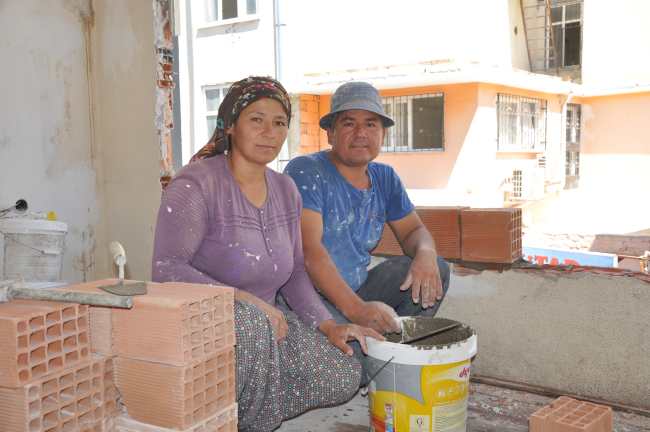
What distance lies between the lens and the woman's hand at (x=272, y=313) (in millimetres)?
2148

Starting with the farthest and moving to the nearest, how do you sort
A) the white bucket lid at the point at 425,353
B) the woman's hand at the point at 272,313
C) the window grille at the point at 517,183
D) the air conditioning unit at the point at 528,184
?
the window grille at the point at 517,183 → the air conditioning unit at the point at 528,184 → the woman's hand at the point at 272,313 → the white bucket lid at the point at 425,353

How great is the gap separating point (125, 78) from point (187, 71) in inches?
291

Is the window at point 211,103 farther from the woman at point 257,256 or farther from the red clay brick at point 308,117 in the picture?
the woman at point 257,256

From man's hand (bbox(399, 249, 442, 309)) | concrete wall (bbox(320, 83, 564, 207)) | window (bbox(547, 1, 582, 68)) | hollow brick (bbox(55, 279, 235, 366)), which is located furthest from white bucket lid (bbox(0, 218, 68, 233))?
window (bbox(547, 1, 582, 68))

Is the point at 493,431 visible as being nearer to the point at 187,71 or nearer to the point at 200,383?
the point at 200,383

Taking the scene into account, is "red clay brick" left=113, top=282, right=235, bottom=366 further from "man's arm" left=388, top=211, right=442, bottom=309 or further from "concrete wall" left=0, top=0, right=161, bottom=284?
"concrete wall" left=0, top=0, right=161, bottom=284

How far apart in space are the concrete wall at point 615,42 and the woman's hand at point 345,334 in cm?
1187

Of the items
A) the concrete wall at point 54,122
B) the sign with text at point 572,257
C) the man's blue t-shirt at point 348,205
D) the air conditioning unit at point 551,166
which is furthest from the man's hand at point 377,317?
the air conditioning unit at point 551,166

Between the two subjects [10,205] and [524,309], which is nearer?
[524,309]

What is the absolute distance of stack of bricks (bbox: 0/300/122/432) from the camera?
1441mm

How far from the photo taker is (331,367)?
2.28 metres

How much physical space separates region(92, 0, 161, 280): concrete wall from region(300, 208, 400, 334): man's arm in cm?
225

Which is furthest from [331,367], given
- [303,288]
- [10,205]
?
[10,205]

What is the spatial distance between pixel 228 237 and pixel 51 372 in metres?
0.84
